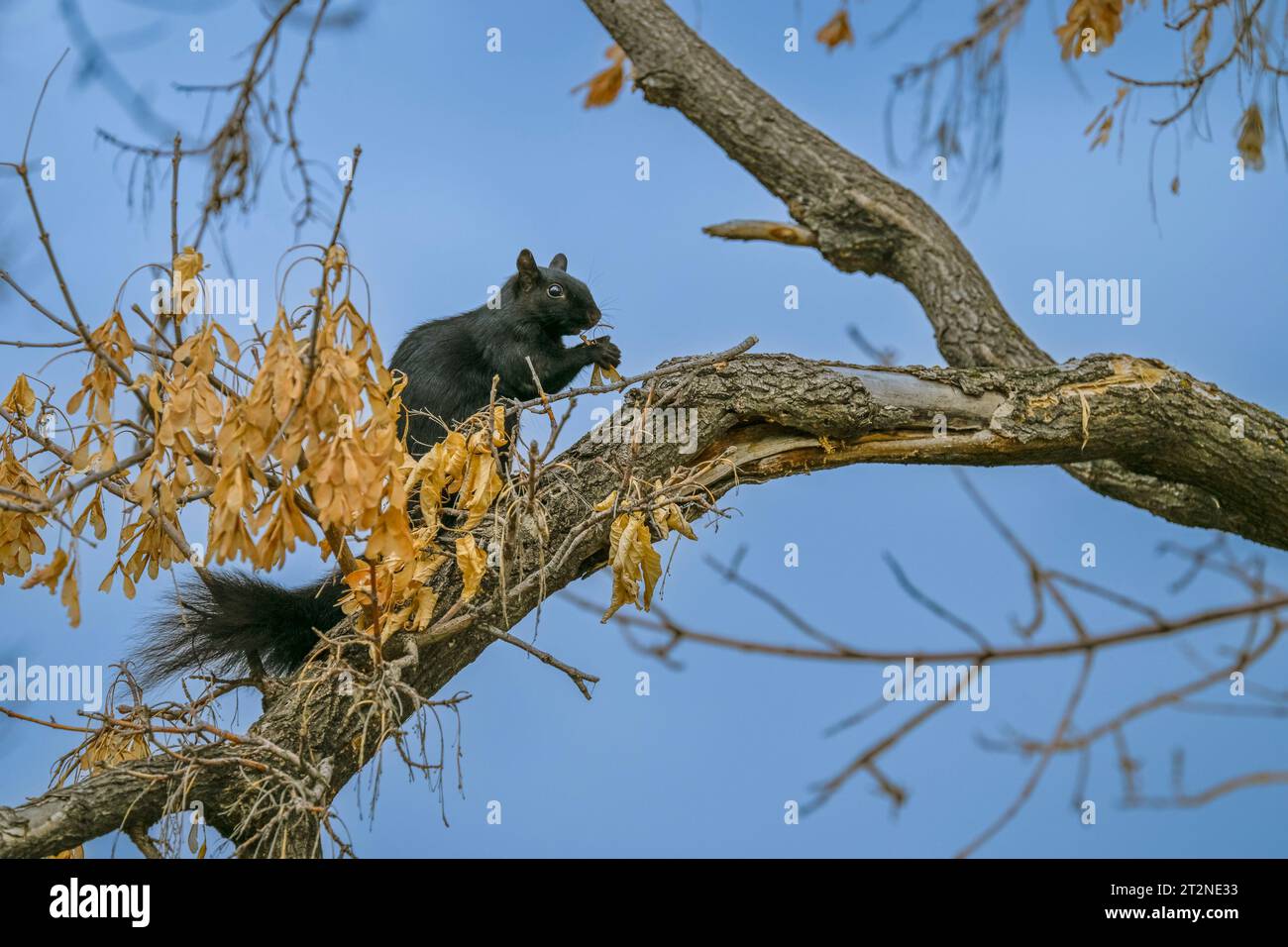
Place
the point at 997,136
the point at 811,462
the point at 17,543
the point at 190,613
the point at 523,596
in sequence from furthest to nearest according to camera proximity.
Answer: the point at 997,136
the point at 811,462
the point at 190,613
the point at 523,596
the point at 17,543

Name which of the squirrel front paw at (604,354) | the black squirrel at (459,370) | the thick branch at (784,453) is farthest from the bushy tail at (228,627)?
the squirrel front paw at (604,354)

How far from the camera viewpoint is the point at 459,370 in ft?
12.6

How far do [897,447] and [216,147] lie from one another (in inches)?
85.9

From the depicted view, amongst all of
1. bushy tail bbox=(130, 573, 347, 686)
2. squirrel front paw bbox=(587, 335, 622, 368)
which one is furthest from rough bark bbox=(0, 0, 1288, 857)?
squirrel front paw bbox=(587, 335, 622, 368)

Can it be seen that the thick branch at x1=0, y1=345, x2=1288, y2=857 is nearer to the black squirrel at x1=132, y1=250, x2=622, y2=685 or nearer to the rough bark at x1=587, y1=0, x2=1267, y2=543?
the black squirrel at x1=132, y1=250, x2=622, y2=685

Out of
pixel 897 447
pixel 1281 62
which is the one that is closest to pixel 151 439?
pixel 897 447

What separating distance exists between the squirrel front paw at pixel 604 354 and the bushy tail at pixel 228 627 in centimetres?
103

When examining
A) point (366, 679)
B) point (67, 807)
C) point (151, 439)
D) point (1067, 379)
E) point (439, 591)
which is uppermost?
point (1067, 379)

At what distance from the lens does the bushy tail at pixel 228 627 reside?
2883mm

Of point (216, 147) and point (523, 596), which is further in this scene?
point (216, 147)

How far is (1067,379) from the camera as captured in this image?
130 inches

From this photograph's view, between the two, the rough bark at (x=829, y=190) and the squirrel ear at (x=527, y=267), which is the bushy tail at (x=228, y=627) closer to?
the squirrel ear at (x=527, y=267)

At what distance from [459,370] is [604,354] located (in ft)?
1.71

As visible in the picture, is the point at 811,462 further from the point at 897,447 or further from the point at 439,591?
the point at 439,591
